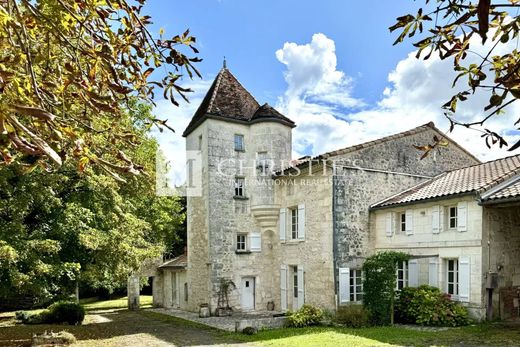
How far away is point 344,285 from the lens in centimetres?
1456

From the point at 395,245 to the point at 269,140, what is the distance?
6.42m

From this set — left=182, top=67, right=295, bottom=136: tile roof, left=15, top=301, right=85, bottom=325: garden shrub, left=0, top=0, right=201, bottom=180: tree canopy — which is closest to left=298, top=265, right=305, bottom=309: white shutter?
left=182, top=67, right=295, bottom=136: tile roof

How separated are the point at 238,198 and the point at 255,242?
1.93 meters

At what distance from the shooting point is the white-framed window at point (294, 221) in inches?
678

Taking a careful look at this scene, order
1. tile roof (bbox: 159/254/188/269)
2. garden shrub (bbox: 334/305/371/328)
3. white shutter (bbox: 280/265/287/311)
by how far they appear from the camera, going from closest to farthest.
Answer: garden shrub (bbox: 334/305/371/328), white shutter (bbox: 280/265/287/311), tile roof (bbox: 159/254/188/269)

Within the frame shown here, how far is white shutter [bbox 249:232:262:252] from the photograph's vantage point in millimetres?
18031

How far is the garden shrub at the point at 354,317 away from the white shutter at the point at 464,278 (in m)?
2.74

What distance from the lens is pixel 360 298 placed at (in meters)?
15.0

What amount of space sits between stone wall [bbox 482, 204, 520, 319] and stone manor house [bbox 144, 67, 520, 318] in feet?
0.10

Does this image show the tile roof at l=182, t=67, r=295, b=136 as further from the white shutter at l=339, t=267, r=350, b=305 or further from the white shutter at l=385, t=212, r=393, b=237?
the white shutter at l=339, t=267, r=350, b=305

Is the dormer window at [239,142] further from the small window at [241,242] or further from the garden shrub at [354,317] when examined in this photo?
the garden shrub at [354,317]

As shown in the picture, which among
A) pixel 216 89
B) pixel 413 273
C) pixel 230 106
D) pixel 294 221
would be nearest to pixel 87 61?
pixel 413 273

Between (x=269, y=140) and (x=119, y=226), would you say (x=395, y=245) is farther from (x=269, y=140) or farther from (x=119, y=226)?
(x=119, y=226)

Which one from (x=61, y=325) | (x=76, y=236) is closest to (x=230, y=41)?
(x=76, y=236)
